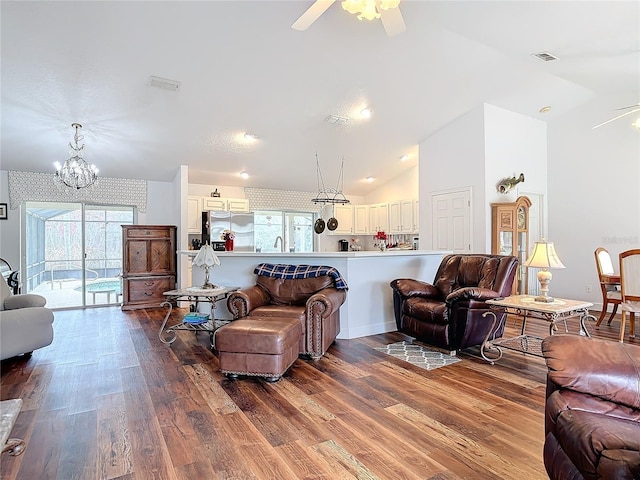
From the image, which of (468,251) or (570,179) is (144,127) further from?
(570,179)

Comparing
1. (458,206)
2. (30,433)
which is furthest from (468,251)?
(30,433)

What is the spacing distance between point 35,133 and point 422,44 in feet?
16.4

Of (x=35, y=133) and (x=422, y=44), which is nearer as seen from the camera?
(x=422, y=44)

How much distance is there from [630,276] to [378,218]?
4.77 metres

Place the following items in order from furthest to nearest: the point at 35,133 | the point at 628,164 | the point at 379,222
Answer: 1. the point at 379,222
2. the point at 628,164
3. the point at 35,133

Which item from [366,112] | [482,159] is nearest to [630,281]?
[482,159]

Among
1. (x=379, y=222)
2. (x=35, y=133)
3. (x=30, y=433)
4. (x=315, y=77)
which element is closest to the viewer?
(x=30, y=433)

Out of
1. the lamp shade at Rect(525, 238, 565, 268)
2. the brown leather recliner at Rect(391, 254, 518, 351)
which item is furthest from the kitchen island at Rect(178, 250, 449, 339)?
the lamp shade at Rect(525, 238, 565, 268)

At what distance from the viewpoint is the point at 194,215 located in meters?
6.91

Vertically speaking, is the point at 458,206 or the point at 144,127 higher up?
the point at 144,127

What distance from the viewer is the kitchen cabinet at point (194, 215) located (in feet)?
22.5

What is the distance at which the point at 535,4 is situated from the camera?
11.1 feet

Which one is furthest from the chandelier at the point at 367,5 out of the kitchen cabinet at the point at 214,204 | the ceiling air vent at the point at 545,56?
the kitchen cabinet at the point at 214,204

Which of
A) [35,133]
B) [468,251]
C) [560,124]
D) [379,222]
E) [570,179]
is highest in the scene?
[560,124]
